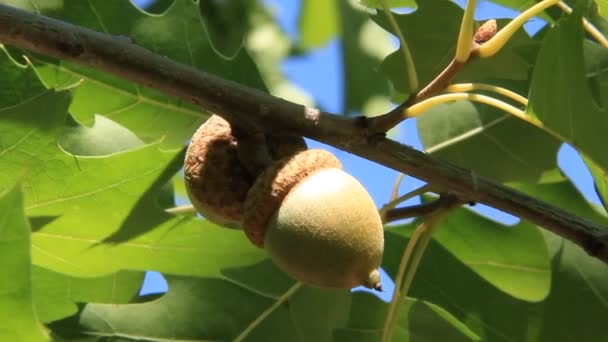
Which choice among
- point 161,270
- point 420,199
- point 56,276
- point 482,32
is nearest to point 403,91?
→ point 420,199

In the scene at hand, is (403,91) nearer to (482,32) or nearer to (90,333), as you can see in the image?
(482,32)

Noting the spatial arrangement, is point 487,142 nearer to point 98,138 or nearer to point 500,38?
point 500,38

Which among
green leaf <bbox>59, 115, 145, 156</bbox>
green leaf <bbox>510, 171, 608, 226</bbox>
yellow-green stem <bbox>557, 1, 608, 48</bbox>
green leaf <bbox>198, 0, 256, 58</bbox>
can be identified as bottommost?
green leaf <bbox>198, 0, 256, 58</bbox>

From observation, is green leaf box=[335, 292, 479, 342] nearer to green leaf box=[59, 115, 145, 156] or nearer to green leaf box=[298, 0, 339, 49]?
green leaf box=[59, 115, 145, 156]

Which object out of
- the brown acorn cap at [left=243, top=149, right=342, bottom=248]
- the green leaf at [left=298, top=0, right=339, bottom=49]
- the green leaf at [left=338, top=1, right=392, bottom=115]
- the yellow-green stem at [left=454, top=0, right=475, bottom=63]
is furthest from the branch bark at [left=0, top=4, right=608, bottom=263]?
the green leaf at [left=298, top=0, right=339, bottom=49]

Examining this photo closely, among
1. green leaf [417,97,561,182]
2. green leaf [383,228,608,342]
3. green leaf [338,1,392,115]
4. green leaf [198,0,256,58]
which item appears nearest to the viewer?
green leaf [383,228,608,342]

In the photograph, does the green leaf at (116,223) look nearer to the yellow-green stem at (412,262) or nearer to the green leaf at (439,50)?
the yellow-green stem at (412,262)

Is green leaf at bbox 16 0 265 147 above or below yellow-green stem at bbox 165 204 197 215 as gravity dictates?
above
